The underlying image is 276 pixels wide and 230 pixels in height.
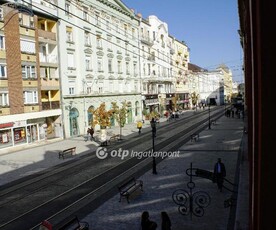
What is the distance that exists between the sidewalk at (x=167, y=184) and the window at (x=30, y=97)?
5.67 meters

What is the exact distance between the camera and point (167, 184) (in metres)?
16.5

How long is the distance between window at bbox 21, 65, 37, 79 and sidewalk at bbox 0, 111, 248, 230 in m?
7.82

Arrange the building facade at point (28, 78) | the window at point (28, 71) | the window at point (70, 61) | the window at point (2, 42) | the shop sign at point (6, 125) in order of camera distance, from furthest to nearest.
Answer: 1. the window at point (70, 61)
2. the window at point (28, 71)
3. the building facade at point (28, 78)
4. the window at point (2, 42)
5. the shop sign at point (6, 125)

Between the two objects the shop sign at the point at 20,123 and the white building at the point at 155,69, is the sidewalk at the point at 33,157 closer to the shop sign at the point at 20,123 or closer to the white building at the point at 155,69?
the shop sign at the point at 20,123

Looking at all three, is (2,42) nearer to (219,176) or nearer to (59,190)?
(59,190)

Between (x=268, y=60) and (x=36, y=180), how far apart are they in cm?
1870

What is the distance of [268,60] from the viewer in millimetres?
2111

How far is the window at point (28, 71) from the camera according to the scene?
33.6m

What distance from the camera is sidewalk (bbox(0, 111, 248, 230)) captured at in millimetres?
11656

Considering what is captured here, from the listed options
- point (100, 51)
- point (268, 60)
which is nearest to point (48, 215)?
point (268, 60)

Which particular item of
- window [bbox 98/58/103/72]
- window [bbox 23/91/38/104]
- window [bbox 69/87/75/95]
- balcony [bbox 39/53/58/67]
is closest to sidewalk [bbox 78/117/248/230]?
window [bbox 23/91/38/104]

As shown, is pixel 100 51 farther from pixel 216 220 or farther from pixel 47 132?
pixel 216 220

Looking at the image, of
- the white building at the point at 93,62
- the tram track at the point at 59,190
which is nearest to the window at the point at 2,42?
the white building at the point at 93,62

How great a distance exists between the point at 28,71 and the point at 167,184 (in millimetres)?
23092
